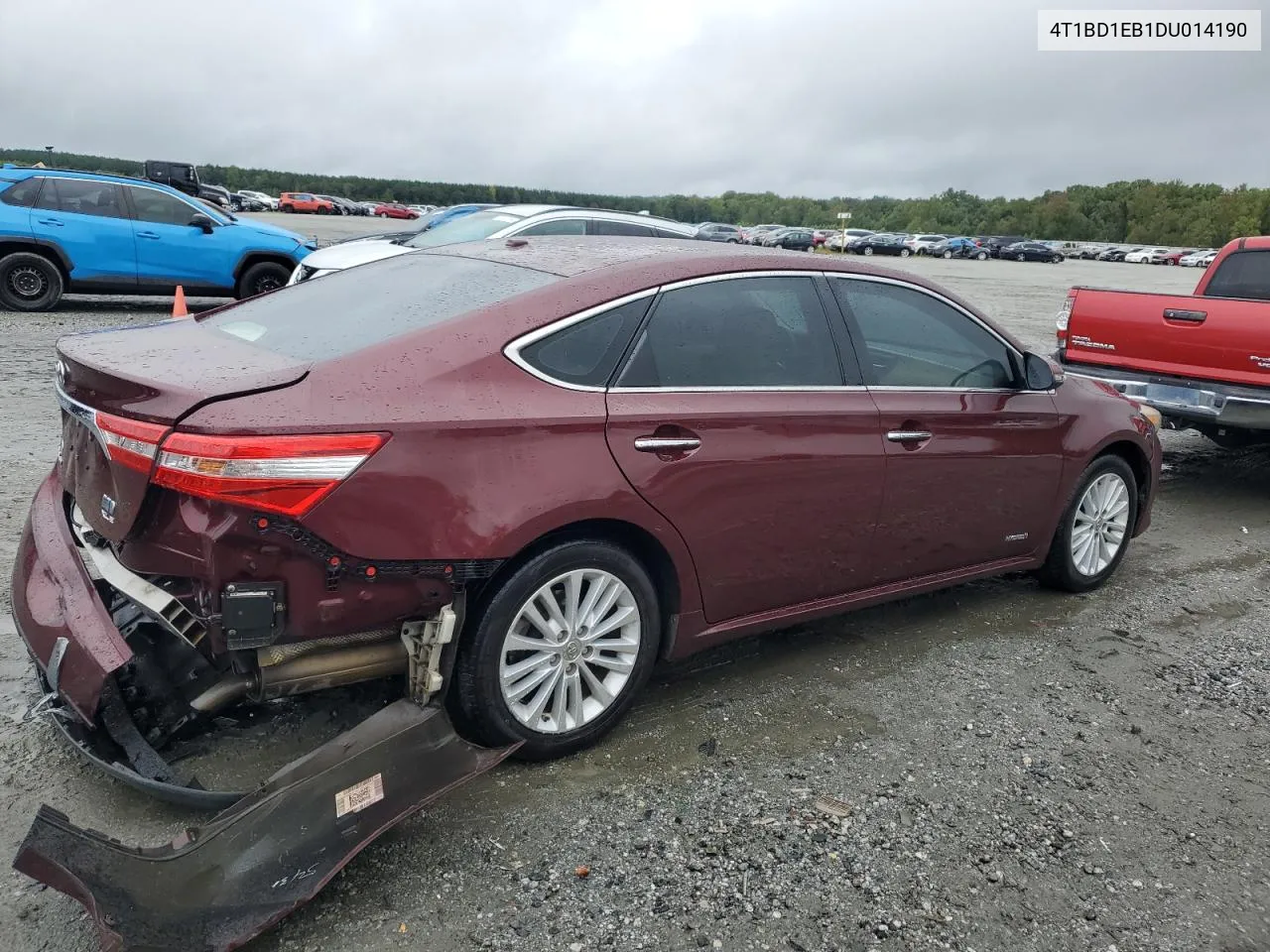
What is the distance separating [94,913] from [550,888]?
107 centimetres

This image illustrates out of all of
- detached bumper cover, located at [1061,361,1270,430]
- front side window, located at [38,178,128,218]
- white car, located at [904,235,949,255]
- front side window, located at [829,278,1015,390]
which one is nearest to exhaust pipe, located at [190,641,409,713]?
front side window, located at [829,278,1015,390]

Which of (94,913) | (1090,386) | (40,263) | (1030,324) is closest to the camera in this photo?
(94,913)

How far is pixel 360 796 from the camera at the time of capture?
2.61 meters

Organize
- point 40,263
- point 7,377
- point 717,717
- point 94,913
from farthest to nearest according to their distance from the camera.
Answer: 1. point 40,263
2. point 7,377
3. point 717,717
4. point 94,913

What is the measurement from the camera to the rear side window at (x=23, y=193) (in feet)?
37.4

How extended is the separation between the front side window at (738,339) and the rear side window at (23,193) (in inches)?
430

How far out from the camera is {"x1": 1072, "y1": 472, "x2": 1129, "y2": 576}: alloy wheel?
498 centimetres

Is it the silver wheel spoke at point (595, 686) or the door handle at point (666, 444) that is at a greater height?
the door handle at point (666, 444)

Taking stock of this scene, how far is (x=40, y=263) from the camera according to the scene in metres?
11.8

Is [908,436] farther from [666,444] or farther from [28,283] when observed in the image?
[28,283]

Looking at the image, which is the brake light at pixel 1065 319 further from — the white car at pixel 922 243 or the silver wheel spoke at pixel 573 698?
the white car at pixel 922 243

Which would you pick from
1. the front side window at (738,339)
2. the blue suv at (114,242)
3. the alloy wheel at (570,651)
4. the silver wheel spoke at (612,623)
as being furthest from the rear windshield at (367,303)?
the blue suv at (114,242)

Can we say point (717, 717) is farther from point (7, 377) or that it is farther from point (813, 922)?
point (7, 377)

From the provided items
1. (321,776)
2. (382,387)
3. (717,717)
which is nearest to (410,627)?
(321,776)
